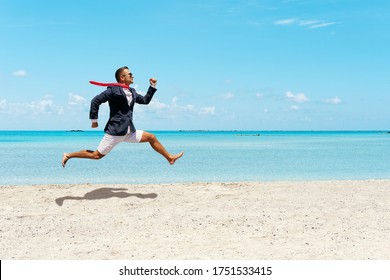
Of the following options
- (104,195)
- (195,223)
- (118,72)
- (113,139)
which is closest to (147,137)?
(113,139)

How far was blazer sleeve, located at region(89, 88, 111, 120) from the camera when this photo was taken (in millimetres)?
7270

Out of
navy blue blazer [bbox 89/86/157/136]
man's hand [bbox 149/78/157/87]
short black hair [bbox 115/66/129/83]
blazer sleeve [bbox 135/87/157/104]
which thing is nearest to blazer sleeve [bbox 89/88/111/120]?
navy blue blazer [bbox 89/86/157/136]

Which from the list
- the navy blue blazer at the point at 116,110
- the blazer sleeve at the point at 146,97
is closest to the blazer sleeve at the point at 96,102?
the navy blue blazer at the point at 116,110

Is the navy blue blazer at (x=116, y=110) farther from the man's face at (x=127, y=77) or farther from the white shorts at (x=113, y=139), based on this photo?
the man's face at (x=127, y=77)

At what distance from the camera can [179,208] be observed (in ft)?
24.7

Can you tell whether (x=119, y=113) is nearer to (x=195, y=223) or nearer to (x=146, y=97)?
(x=146, y=97)

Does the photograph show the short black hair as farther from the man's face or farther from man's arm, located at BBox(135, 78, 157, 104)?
man's arm, located at BBox(135, 78, 157, 104)

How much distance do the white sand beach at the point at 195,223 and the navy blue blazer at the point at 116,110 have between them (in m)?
1.44

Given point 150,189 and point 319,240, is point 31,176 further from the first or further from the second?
point 319,240

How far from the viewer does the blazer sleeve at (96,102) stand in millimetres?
7270

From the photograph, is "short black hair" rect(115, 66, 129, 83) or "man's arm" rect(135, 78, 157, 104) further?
"man's arm" rect(135, 78, 157, 104)

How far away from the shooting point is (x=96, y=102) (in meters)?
7.27

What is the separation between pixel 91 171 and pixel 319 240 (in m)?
14.0

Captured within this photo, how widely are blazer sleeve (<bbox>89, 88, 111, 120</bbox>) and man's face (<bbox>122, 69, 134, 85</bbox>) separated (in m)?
0.39
